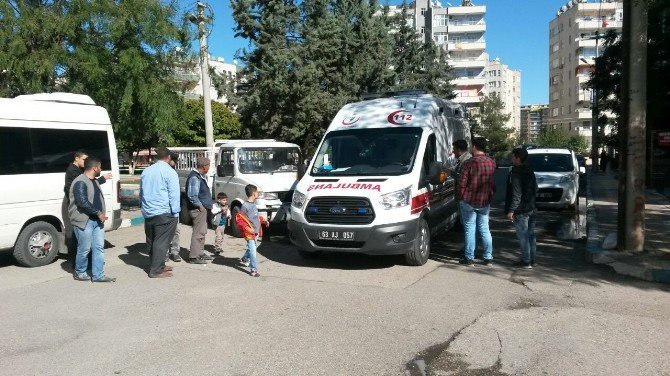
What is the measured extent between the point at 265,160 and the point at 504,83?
10648cm

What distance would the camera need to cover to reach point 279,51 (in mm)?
23141

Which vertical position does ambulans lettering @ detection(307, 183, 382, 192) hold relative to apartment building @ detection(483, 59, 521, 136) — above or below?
below

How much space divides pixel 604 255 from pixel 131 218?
10.6 meters

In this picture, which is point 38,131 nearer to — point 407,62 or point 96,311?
point 96,311

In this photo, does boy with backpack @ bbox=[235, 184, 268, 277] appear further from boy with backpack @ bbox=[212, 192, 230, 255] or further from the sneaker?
boy with backpack @ bbox=[212, 192, 230, 255]

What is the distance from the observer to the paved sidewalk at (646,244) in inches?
300

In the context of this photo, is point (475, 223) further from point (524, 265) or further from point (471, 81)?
point (471, 81)

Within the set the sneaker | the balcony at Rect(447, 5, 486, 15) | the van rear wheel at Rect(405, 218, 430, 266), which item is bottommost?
the sneaker

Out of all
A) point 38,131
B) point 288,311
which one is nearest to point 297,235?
point 288,311

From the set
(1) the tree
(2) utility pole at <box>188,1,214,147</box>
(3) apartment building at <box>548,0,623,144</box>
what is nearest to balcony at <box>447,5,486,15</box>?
(3) apartment building at <box>548,0,623,144</box>

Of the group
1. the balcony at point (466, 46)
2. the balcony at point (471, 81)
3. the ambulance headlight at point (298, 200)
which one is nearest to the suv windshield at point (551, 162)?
the ambulance headlight at point (298, 200)

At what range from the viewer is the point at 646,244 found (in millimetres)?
9336

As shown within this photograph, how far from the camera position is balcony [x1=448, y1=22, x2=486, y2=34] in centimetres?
8862

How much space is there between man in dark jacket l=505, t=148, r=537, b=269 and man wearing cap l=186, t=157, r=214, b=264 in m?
4.69
